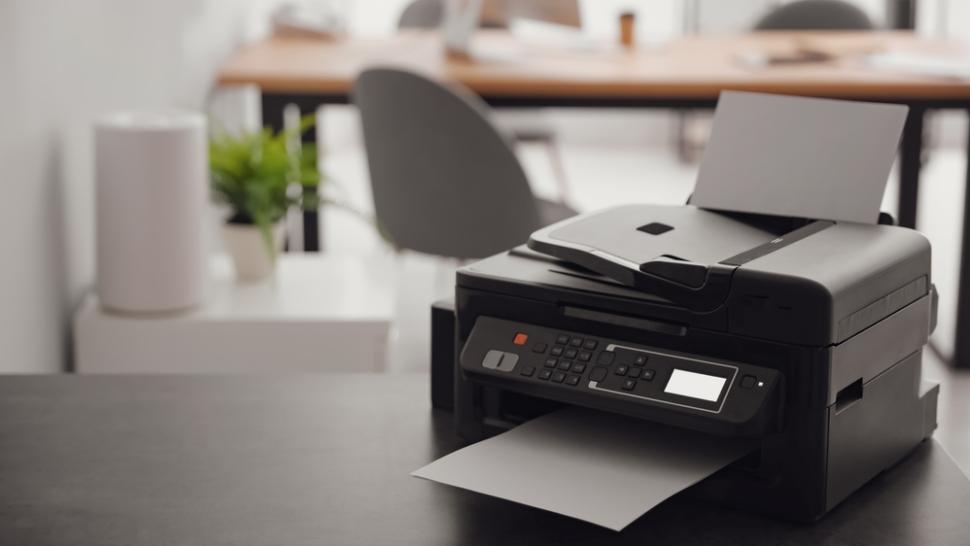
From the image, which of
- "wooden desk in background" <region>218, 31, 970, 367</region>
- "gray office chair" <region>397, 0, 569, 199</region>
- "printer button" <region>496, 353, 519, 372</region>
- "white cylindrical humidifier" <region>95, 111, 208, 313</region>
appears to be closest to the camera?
"printer button" <region>496, 353, 519, 372</region>

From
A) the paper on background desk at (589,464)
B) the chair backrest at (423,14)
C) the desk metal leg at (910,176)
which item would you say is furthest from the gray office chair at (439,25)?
the paper on background desk at (589,464)

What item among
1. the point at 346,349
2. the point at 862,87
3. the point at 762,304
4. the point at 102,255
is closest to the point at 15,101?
the point at 102,255

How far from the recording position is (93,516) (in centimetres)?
106

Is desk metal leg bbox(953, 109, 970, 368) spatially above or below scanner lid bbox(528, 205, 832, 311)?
below

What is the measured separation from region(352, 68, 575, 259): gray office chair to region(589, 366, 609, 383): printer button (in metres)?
1.83

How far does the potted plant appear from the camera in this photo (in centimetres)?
265

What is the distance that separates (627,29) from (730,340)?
3.01 m

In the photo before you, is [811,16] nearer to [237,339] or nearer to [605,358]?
[237,339]

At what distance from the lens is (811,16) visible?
4.68 m

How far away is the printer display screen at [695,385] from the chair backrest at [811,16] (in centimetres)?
379

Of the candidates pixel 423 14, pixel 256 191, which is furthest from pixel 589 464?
pixel 423 14

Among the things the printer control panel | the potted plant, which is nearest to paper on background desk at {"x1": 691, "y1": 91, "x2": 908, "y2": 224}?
the printer control panel

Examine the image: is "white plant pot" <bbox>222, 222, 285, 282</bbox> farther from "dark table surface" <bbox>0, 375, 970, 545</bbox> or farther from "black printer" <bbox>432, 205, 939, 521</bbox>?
"black printer" <bbox>432, 205, 939, 521</bbox>

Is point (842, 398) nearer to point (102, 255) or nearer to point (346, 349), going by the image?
point (346, 349)
